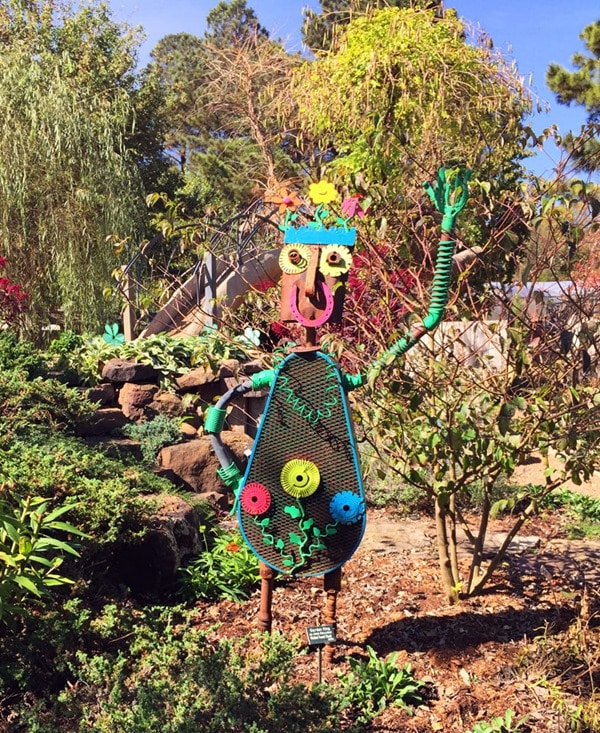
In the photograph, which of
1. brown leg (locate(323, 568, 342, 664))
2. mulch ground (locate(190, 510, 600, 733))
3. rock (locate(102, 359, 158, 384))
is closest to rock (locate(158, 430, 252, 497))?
mulch ground (locate(190, 510, 600, 733))

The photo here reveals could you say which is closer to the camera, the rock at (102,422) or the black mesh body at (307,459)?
the black mesh body at (307,459)

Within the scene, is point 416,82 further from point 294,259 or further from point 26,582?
point 26,582

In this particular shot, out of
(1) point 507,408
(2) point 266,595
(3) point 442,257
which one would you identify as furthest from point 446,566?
(3) point 442,257

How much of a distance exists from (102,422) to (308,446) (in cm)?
370

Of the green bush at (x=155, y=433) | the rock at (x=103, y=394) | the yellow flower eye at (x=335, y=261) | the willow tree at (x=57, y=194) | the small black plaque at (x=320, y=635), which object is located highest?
the willow tree at (x=57, y=194)

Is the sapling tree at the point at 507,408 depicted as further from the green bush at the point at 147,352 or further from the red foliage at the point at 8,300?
the red foliage at the point at 8,300

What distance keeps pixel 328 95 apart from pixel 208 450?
6.22 meters

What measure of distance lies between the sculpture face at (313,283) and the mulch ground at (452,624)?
1.47 meters

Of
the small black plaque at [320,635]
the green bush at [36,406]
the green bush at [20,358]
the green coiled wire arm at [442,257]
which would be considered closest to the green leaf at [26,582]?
the small black plaque at [320,635]

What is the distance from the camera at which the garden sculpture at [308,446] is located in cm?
288

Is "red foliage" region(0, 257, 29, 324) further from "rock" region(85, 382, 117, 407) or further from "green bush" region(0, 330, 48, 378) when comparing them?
"rock" region(85, 382, 117, 407)

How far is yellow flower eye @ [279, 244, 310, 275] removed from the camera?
288 centimetres

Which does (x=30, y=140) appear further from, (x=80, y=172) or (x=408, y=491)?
A: (x=408, y=491)

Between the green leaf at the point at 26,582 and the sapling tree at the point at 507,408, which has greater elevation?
the sapling tree at the point at 507,408
